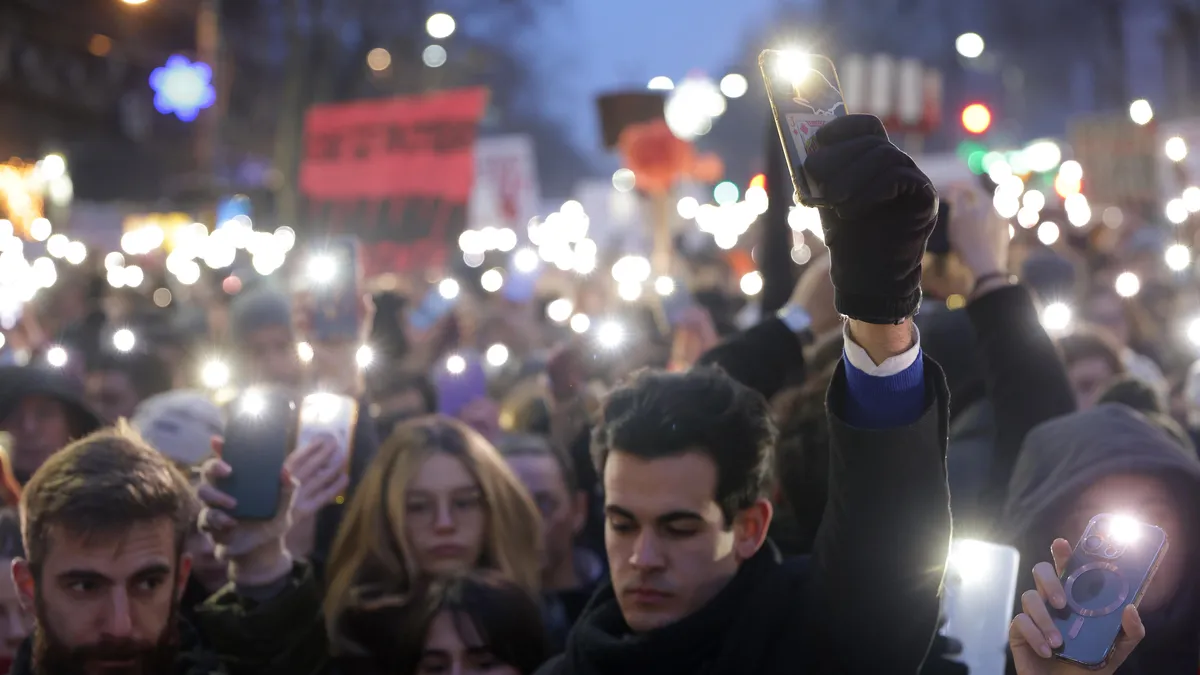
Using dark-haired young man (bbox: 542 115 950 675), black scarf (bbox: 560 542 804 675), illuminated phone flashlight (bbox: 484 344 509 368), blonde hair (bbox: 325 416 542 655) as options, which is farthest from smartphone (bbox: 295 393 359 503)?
illuminated phone flashlight (bbox: 484 344 509 368)

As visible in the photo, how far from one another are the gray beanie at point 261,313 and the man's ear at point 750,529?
155 inches

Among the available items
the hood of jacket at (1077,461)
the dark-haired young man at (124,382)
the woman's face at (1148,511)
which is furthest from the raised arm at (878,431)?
the dark-haired young man at (124,382)

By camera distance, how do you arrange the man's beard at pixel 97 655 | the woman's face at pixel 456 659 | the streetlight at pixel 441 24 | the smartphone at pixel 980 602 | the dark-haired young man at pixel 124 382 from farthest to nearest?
the streetlight at pixel 441 24 → the dark-haired young man at pixel 124 382 → the woman's face at pixel 456 659 → the man's beard at pixel 97 655 → the smartphone at pixel 980 602

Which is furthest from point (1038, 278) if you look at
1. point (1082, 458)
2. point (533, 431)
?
point (1082, 458)

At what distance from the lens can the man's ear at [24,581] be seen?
357cm

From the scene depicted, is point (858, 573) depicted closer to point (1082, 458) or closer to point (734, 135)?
point (1082, 458)

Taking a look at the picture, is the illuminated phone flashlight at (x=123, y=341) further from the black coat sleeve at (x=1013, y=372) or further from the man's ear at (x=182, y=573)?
the black coat sleeve at (x=1013, y=372)

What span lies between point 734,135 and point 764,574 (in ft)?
239

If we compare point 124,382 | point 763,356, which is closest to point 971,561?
point 763,356

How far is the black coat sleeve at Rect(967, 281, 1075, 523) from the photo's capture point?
163 inches

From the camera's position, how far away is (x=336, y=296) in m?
6.09

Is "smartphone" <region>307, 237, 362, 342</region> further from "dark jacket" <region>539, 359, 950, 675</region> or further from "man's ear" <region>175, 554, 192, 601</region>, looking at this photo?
"dark jacket" <region>539, 359, 950, 675</region>

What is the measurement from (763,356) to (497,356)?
5.12 m

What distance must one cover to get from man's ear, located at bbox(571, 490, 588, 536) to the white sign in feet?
38.3
